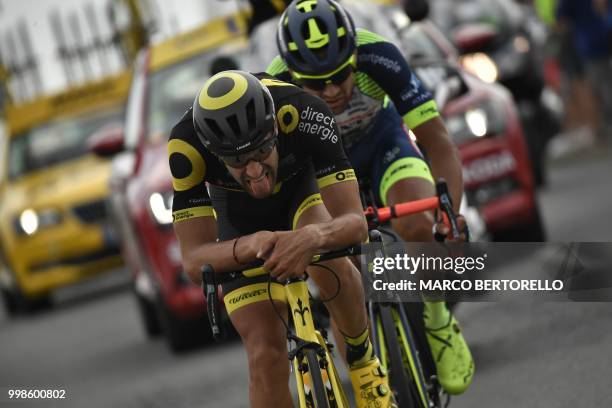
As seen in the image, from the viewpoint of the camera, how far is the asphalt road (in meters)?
8.23

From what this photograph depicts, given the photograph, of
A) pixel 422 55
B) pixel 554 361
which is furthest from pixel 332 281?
pixel 422 55

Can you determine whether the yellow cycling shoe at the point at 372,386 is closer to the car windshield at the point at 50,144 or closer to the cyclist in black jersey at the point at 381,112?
Result: the cyclist in black jersey at the point at 381,112

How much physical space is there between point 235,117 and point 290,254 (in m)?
0.54

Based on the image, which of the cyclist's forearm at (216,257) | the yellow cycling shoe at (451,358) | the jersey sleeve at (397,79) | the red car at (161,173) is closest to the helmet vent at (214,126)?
the cyclist's forearm at (216,257)

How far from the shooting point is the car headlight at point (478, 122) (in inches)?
467

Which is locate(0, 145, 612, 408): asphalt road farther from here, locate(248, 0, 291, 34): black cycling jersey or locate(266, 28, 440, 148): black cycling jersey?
locate(248, 0, 291, 34): black cycling jersey

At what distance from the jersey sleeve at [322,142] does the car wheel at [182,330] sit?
5.82 meters

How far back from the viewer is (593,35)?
1891cm

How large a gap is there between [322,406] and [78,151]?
13355 millimetres

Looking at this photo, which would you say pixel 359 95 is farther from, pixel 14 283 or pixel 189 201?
pixel 14 283

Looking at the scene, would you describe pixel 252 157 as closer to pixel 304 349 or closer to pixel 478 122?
pixel 304 349

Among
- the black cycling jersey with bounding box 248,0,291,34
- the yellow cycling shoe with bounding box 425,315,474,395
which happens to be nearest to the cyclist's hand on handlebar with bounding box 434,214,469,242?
the yellow cycling shoe with bounding box 425,315,474,395

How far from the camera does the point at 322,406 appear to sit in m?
5.59

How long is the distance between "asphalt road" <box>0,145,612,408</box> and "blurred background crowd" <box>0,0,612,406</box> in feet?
0.12
